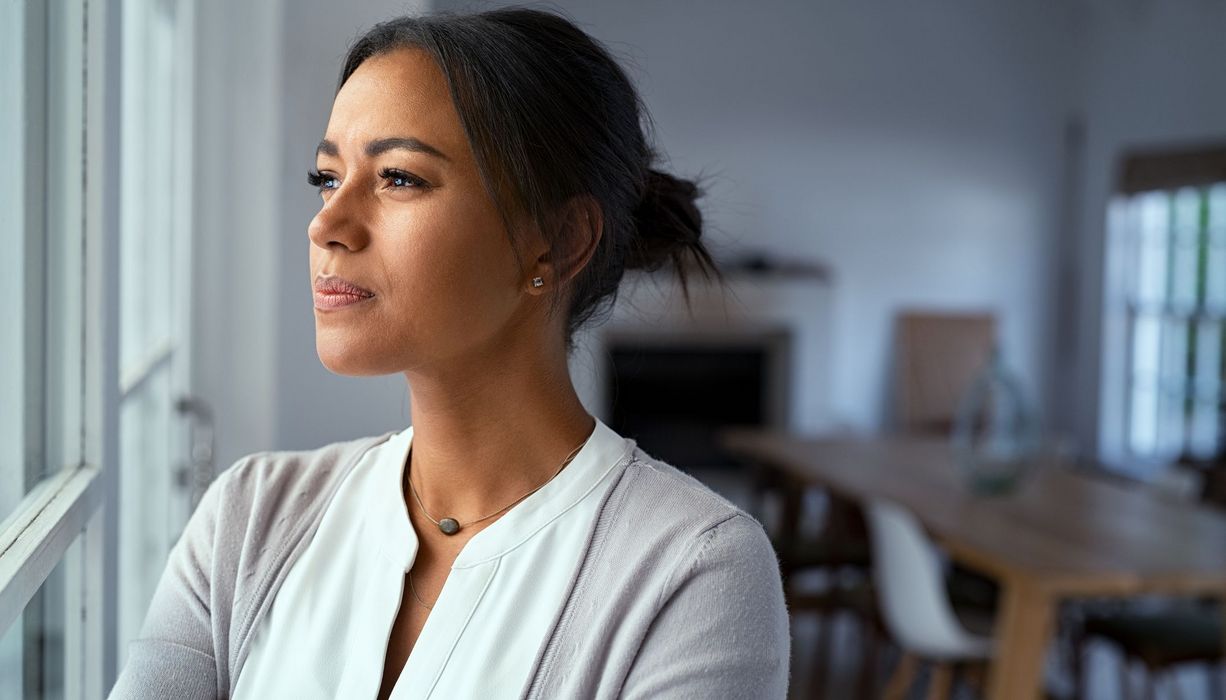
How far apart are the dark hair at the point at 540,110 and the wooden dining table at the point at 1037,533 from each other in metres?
2.01

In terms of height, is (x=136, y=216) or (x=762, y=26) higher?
(x=762, y=26)

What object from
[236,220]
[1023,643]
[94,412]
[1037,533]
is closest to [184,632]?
[94,412]

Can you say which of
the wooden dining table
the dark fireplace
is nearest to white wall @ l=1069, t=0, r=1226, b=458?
the dark fireplace

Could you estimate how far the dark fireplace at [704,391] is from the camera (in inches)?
285

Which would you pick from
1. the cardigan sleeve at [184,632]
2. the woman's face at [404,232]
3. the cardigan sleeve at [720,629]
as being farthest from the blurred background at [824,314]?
the cardigan sleeve at [720,629]

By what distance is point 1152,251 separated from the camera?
22.6 feet

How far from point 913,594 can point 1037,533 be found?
1.20 feet

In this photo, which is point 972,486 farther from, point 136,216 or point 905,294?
point 905,294

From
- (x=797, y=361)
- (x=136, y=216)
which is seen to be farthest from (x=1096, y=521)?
(x=797, y=361)

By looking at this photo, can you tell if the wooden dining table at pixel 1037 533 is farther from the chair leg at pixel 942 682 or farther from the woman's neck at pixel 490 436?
the woman's neck at pixel 490 436

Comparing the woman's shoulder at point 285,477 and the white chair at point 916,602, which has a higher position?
the woman's shoulder at point 285,477

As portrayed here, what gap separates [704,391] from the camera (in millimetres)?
7297

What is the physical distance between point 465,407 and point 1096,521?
2.74 metres

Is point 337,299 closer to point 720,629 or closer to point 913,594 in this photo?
point 720,629
